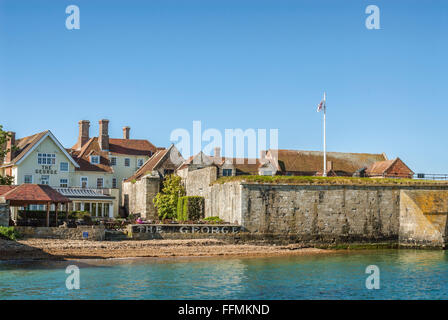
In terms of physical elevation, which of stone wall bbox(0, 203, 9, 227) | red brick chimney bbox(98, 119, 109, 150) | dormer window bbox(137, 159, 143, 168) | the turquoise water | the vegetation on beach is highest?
red brick chimney bbox(98, 119, 109, 150)

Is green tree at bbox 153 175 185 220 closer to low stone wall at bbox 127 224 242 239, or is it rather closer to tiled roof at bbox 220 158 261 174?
tiled roof at bbox 220 158 261 174

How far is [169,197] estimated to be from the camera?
5134cm

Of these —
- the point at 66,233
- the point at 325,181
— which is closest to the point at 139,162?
the point at 66,233

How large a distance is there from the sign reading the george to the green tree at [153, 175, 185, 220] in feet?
33.5

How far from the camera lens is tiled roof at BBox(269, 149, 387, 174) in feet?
188

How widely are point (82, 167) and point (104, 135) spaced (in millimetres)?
5292

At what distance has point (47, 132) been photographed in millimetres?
53406

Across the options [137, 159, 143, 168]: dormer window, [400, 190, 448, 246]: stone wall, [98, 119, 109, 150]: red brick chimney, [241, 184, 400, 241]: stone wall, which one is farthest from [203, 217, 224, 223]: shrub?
[98, 119, 109, 150]: red brick chimney

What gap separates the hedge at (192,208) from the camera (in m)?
48.5

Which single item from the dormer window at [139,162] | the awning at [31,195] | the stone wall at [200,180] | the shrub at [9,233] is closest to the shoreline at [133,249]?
the shrub at [9,233]

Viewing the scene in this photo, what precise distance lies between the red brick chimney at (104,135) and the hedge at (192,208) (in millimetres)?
15988
